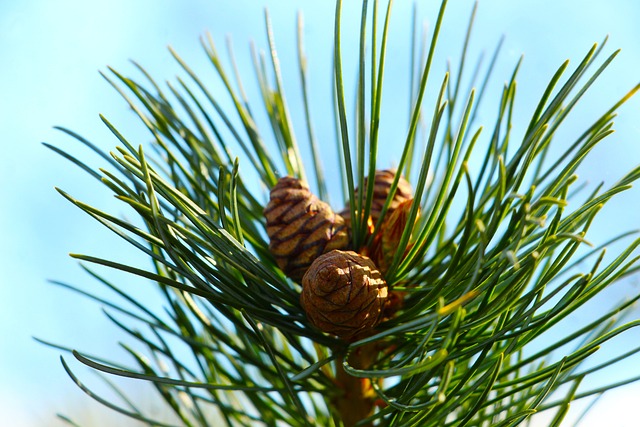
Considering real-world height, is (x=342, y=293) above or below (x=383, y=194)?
below

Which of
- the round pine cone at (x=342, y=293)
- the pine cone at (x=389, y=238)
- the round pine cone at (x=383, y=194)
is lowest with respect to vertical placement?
the round pine cone at (x=342, y=293)

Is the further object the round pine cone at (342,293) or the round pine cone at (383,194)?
the round pine cone at (383,194)

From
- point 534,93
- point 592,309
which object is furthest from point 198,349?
point 534,93

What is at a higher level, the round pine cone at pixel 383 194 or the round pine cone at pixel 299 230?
the round pine cone at pixel 383 194

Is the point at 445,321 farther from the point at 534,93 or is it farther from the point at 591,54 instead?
the point at 534,93

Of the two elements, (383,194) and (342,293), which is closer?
(342,293)
